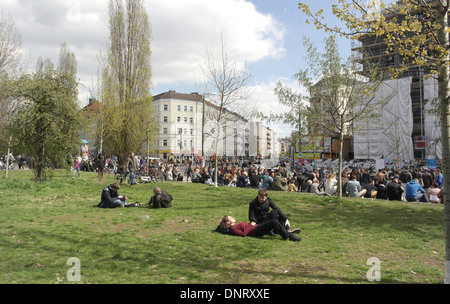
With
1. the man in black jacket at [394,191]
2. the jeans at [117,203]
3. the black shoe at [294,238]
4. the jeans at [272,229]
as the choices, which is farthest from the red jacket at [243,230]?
the man in black jacket at [394,191]

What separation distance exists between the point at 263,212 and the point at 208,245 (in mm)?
1707

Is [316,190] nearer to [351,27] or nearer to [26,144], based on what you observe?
[351,27]

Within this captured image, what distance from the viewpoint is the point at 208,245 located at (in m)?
6.39

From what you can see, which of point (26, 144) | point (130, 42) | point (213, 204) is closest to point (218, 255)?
point (213, 204)

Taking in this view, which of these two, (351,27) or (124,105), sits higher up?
(124,105)

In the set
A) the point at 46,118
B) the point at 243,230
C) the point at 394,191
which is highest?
the point at 46,118

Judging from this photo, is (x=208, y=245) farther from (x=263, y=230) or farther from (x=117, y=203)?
(x=117, y=203)

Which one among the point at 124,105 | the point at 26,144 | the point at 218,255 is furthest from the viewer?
the point at 124,105

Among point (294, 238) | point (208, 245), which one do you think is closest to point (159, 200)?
point (208, 245)

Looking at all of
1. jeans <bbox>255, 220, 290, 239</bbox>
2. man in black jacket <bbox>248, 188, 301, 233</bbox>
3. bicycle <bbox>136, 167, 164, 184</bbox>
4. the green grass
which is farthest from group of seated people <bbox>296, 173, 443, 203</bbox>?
bicycle <bbox>136, 167, 164, 184</bbox>

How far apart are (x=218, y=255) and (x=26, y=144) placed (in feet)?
48.6

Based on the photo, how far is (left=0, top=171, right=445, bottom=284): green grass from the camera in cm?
476

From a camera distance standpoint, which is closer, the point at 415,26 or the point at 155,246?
the point at 415,26
